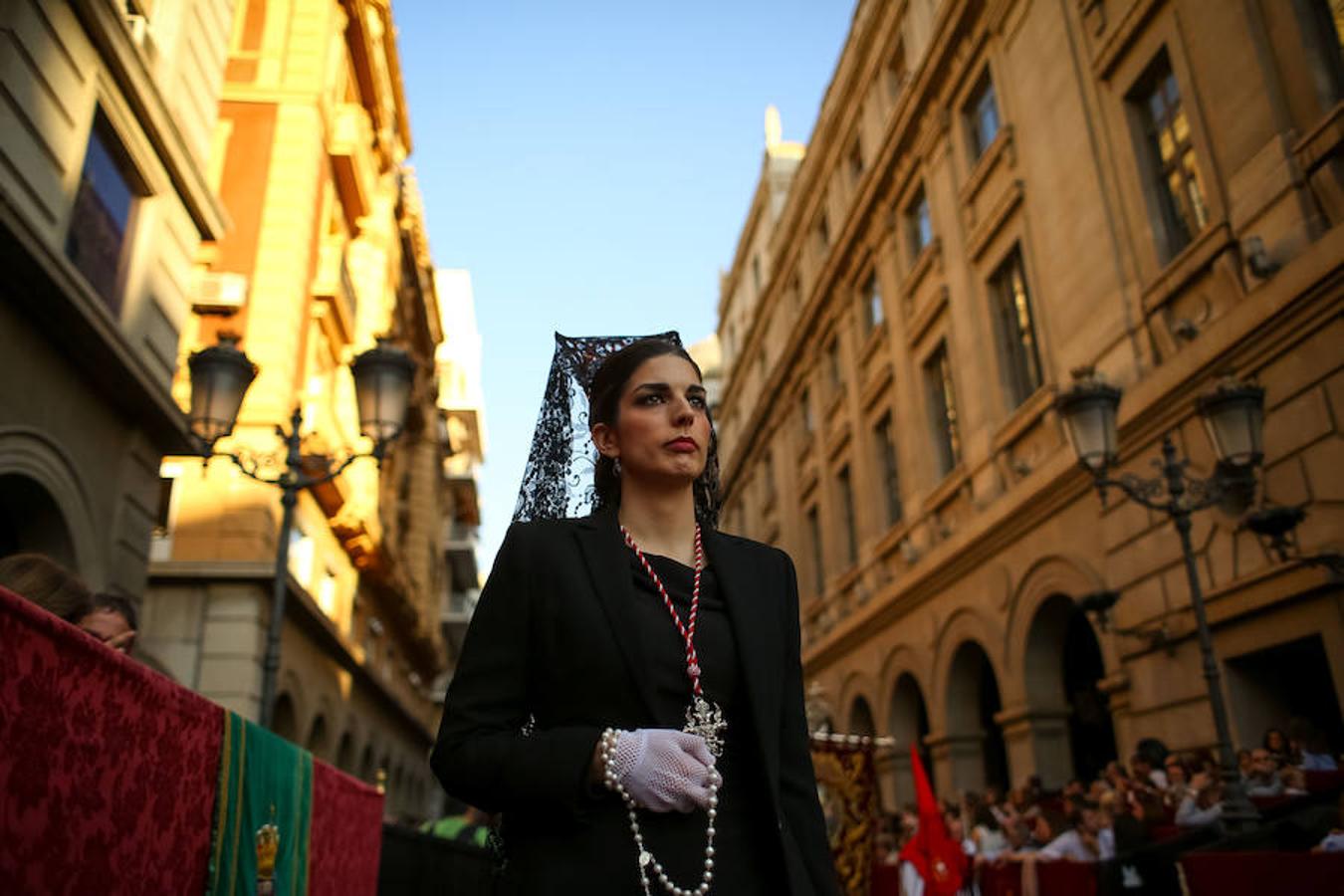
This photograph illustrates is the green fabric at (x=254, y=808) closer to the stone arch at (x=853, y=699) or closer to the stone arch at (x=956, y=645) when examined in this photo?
the stone arch at (x=956, y=645)

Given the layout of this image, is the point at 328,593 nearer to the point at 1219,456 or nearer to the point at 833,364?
the point at 833,364

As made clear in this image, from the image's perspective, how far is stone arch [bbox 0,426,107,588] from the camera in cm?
763

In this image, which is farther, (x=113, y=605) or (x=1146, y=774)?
(x=1146, y=774)

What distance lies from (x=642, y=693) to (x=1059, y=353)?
12.9 meters

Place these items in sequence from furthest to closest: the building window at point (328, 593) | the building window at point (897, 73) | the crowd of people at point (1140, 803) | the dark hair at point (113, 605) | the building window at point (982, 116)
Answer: the building window at point (897, 73), the building window at point (328, 593), the building window at point (982, 116), the crowd of people at point (1140, 803), the dark hair at point (113, 605)

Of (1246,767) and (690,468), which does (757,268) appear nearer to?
(1246,767)

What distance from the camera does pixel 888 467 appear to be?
2139 centimetres

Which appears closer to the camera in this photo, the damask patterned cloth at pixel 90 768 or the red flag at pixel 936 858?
the damask patterned cloth at pixel 90 768

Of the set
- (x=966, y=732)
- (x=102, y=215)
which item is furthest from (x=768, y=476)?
(x=102, y=215)

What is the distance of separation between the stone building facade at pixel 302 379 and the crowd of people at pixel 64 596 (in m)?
6.19

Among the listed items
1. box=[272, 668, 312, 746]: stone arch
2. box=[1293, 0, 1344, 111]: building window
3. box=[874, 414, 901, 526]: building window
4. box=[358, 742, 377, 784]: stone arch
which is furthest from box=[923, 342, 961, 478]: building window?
box=[358, 742, 377, 784]: stone arch

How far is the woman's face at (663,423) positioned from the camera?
2359mm

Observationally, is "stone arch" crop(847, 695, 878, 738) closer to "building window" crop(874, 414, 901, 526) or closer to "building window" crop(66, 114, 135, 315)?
"building window" crop(874, 414, 901, 526)

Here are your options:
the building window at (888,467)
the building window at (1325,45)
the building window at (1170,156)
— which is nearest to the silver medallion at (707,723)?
the building window at (1325,45)
